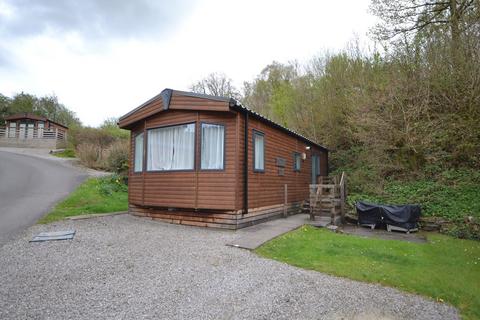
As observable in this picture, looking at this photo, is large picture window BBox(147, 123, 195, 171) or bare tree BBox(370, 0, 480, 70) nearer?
large picture window BBox(147, 123, 195, 171)

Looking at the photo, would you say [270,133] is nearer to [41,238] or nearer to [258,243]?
[258,243]

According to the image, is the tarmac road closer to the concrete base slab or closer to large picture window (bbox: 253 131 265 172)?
large picture window (bbox: 253 131 265 172)

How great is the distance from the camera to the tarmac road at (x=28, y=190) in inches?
272

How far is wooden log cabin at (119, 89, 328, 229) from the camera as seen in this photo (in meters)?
7.02

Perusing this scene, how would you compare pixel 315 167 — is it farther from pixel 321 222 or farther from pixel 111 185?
pixel 111 185

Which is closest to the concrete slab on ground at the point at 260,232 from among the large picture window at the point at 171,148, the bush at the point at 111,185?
the large picture window at the point at 171,148

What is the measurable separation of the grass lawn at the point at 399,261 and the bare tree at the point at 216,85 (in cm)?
2090

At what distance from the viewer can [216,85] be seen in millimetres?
26062

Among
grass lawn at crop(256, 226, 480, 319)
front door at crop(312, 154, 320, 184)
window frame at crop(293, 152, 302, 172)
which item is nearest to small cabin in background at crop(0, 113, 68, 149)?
front door at crop(312, 154, 320, 184)

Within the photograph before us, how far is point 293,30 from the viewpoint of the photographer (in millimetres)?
16812

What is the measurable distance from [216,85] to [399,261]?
2350cm

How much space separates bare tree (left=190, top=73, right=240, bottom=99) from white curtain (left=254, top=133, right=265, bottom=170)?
18.5 meters

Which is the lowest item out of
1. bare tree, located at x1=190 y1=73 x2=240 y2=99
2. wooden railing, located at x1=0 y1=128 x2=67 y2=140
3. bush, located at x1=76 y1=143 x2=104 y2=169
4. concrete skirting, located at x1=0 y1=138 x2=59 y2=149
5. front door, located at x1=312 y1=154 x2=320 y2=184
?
front door, located at x1=312 y1=154 x2=320 y2=184

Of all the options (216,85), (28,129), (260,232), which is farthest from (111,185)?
(28,129)
